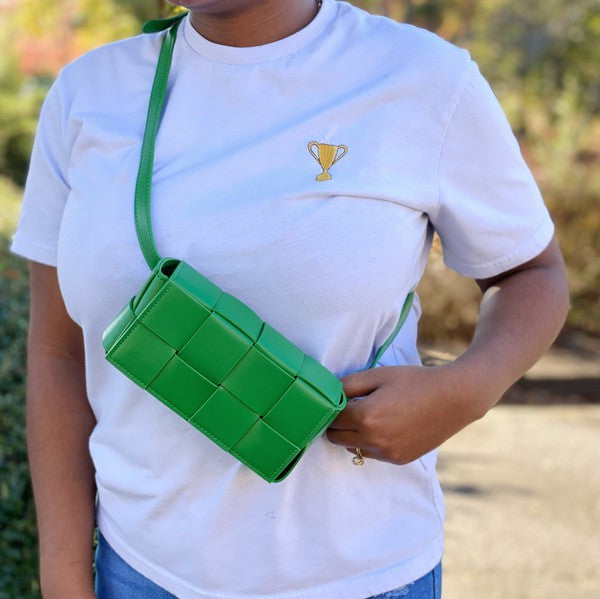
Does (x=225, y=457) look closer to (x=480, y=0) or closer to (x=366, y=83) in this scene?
(x=366, y=83)

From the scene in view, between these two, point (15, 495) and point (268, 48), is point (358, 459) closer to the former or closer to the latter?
point (268, 48)

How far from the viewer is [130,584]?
160cm

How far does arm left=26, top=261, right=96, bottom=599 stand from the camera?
1.67 meters

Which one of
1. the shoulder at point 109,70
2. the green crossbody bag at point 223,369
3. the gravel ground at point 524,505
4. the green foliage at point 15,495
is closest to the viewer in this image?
the green crossbody bag at point 223,369

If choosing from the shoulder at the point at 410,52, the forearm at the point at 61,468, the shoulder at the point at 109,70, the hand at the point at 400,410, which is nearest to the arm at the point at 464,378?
the hand at the point at 400,410

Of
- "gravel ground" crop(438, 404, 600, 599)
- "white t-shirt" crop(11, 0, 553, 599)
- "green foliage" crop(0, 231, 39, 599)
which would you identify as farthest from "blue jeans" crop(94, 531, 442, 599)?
"gravel ground" crop(438, 404, 600, 599)

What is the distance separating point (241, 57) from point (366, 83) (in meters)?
0.20

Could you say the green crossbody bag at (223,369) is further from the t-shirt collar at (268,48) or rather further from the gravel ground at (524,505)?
the gravel ground at (524,505)

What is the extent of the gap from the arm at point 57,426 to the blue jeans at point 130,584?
3 cm

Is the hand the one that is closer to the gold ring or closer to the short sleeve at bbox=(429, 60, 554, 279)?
the gold ring

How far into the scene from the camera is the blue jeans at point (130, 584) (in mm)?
1555

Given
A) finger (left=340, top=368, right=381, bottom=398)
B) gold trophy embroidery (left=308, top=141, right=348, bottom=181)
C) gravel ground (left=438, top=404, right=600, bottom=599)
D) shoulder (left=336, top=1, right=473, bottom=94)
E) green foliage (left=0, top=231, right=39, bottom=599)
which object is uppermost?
shoulder (left=336, top=1, right=473, bottom=94)

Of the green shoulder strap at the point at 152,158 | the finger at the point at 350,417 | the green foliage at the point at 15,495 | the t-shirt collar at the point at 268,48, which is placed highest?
the t-shirt collar at the point at 268,48

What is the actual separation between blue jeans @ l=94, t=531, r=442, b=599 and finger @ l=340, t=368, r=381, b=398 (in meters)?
0.31
